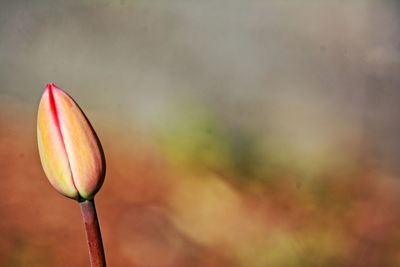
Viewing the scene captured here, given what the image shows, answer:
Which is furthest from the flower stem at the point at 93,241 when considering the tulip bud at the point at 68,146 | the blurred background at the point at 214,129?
the blurred background at the point at 214,129

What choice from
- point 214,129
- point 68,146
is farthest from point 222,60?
point 68,146

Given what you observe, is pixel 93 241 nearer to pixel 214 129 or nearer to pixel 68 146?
pixel 68 146

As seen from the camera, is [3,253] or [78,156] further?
[3,253]

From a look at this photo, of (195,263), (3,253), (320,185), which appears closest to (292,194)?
(320,185)

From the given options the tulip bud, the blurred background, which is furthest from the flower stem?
the blurred background

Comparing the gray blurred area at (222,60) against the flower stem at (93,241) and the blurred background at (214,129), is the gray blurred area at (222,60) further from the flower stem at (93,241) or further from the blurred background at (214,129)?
the flower stem at (93,241)

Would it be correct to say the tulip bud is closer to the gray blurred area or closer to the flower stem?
the flower stem

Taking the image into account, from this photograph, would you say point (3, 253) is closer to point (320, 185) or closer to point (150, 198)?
point (150, 198)

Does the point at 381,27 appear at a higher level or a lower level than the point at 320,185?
higher
